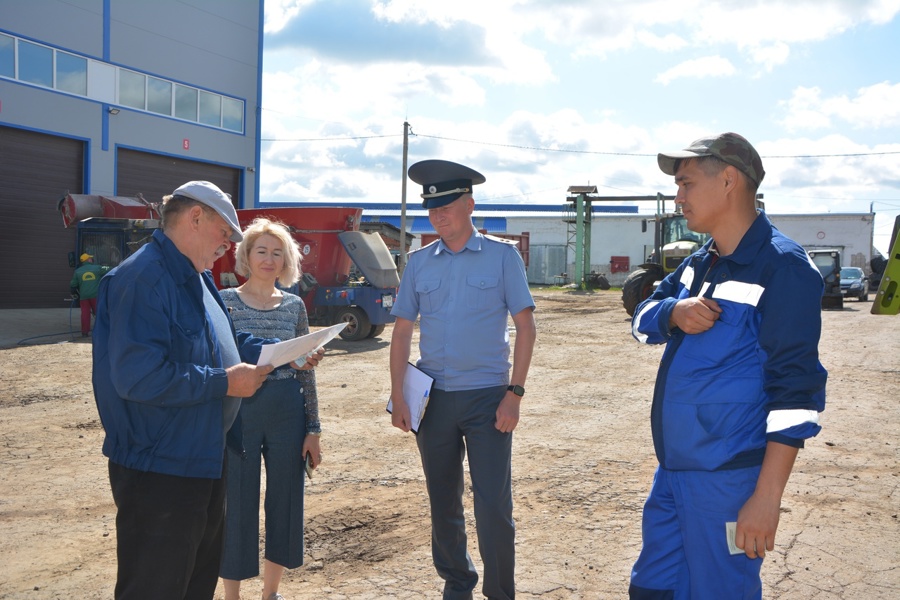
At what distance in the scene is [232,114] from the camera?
1046 inches

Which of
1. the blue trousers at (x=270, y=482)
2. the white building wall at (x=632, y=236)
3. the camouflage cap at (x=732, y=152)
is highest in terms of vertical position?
the white building wall at (x=632, y=236)

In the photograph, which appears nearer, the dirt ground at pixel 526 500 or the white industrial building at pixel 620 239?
the dirt ground at pixel 526 500

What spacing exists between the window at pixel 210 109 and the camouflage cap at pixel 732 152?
25.2 metres

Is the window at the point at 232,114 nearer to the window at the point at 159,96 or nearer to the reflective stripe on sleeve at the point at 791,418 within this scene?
the window at the point at 159,96

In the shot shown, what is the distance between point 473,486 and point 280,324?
1224 mm

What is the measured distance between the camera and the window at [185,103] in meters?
24.6

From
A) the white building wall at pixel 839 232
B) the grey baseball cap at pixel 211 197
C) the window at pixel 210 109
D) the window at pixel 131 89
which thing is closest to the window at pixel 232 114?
the window at pixel 210 109

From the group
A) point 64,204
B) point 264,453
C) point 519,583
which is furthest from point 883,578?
point 64,204

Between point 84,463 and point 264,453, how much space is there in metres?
3.37

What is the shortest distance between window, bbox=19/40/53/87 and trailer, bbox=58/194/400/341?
20.7 feet

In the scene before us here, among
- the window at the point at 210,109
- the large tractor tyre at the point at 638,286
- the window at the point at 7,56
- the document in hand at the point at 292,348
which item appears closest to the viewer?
the document in hand at the point at 292,348

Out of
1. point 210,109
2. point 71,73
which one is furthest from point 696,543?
point 210,109

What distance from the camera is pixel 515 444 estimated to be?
22.9 ft

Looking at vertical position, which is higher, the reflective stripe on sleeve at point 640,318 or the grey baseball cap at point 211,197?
the grey baseball cap at point 211,197
